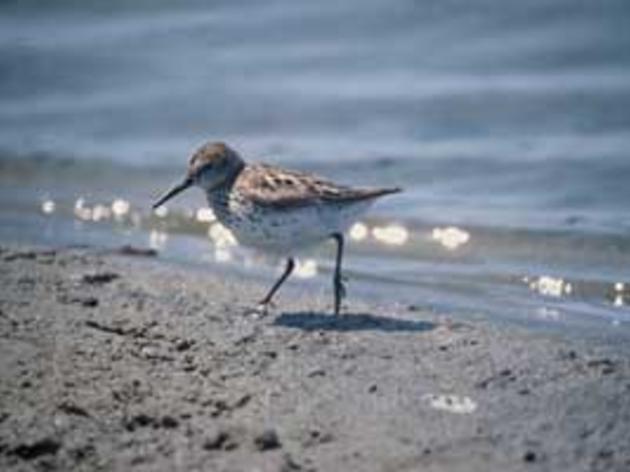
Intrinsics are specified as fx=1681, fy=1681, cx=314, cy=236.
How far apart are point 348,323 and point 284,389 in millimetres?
1512

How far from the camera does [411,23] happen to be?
15.8 meters

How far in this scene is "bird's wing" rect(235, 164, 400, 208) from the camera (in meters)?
8.69

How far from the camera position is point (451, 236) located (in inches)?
450

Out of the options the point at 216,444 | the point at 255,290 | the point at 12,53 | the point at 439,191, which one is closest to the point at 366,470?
the point at 216,444

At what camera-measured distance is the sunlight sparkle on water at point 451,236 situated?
11.4 meters

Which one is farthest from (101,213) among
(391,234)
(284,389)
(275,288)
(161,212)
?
(284,389)

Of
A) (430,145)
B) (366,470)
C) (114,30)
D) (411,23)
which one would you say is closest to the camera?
(366,470)

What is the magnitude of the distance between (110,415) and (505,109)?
7863 mm

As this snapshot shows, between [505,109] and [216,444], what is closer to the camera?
[216,444]

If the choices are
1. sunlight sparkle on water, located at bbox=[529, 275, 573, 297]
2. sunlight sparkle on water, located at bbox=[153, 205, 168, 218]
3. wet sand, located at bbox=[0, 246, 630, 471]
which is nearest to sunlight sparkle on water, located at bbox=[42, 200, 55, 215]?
sunlight sparkle on water, located at bbox=[153, 205, 168, 218]

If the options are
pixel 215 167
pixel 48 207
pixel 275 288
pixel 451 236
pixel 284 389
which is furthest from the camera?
pixel 48 207

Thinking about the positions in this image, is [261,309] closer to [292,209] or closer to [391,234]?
[292,209]

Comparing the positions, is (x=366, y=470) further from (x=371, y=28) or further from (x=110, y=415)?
(x=371, y=28)

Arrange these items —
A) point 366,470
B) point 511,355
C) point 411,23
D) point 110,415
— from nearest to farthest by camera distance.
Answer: point 366,470 < point 110,415 < point 511,355 < point 411,23
